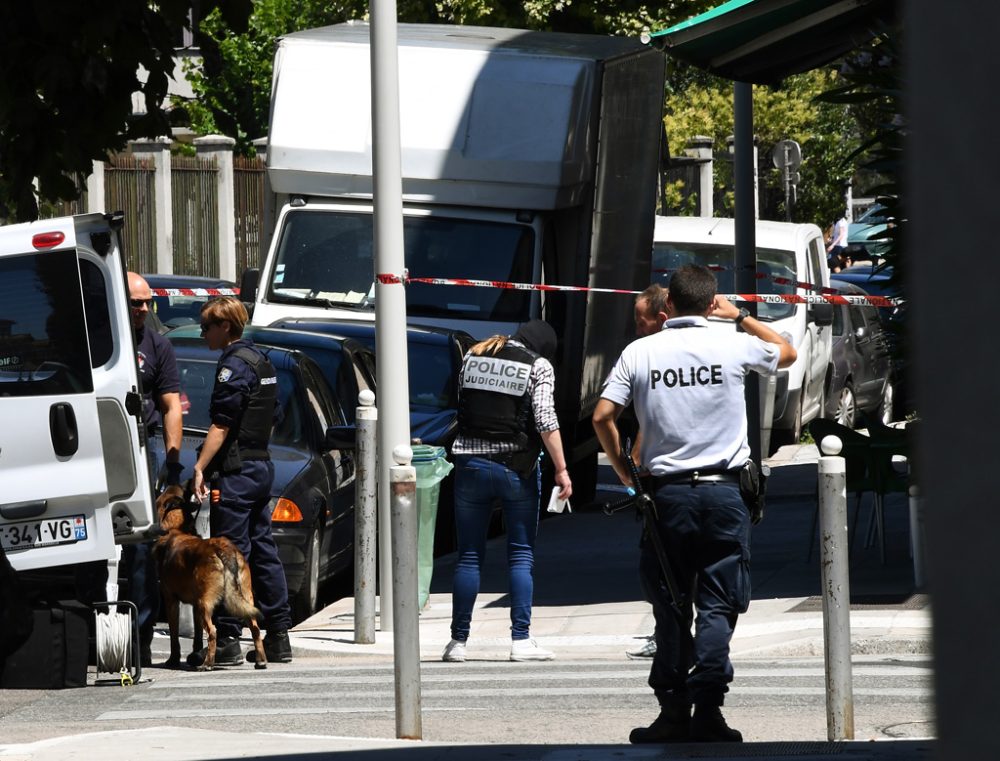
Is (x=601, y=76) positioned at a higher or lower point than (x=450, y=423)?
higher

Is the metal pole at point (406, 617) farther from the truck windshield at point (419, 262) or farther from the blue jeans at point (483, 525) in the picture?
the truck windshield at point (419, 262)

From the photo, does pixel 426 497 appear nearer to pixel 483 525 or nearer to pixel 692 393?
pixel 483 525

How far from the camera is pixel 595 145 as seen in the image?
47.0ft

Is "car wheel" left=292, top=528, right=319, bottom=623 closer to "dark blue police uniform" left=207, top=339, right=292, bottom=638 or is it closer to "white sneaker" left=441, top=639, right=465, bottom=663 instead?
"dark blue police uniform" left=207, top=339, right=292, bottom=638

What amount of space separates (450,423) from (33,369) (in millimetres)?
4613

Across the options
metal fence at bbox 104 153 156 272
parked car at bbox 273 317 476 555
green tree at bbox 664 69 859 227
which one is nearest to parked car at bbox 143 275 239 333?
parked car at bbox 273 317 476 555

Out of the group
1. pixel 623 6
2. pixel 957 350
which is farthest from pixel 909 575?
pixel 623 6

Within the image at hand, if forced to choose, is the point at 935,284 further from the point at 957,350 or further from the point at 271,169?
the point at 271,169

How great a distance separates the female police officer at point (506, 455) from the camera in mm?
8461

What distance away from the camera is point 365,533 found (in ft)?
30.2

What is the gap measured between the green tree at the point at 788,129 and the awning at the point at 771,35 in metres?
27.1

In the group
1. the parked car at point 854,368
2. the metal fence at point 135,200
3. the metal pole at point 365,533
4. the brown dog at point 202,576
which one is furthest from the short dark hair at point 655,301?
the metal fence at point 135,200

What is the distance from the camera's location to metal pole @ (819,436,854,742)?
6.23 meters

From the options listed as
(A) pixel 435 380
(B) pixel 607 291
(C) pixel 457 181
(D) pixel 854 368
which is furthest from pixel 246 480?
(D) pixel 854 368
